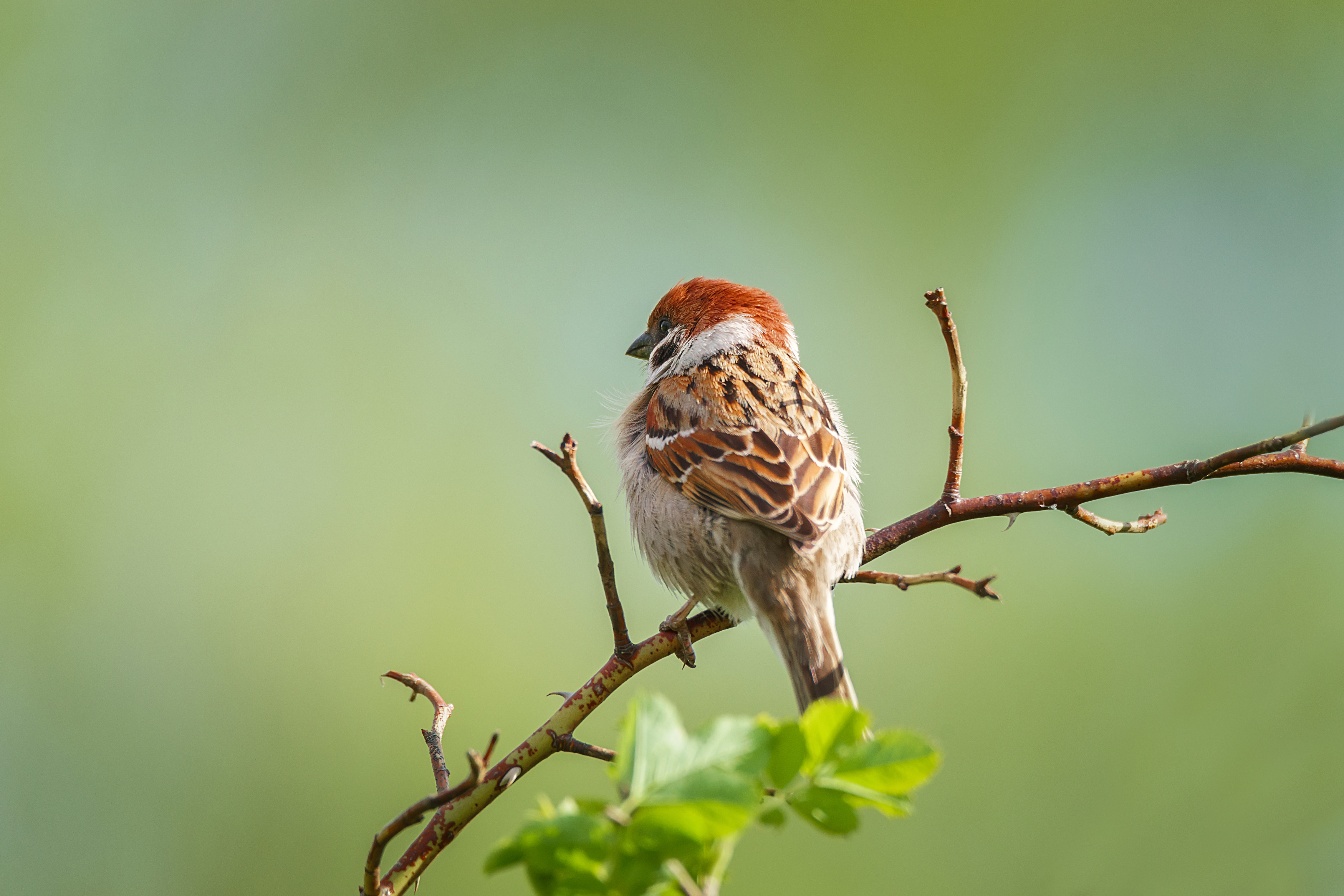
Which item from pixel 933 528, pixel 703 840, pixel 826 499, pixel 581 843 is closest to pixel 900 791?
pixel 703 840

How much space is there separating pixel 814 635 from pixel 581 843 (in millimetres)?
2226

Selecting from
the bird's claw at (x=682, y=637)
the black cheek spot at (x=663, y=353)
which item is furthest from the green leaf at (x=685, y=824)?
the black cheek spot at (x=663, y=353)

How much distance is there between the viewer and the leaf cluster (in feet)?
3.55

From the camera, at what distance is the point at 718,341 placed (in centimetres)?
506

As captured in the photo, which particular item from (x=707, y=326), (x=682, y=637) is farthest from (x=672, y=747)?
(x=707, y=326)

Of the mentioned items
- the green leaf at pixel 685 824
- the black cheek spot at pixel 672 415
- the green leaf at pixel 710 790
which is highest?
the black cheek spot at pixel 672 415

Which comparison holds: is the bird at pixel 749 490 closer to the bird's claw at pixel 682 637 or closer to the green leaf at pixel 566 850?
the bird's claw at pixel 682 637

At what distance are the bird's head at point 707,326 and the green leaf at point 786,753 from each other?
3.78m

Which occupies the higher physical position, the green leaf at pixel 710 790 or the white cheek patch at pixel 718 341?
the white cheek patch at pixel 718 341

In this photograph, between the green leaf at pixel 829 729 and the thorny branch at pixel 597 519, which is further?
the thorny branch at pixel 597 519

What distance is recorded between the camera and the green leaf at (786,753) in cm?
113

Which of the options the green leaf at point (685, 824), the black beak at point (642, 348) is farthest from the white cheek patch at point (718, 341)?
the green leaf at point (685, 824)

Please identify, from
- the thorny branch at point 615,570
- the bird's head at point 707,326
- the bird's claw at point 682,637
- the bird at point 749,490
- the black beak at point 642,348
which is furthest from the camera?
the black beak at point 642,348

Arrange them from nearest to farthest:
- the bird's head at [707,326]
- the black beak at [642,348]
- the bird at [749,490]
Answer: the bird at [749,490] → the bird's head at [707,326] → the black beak at [642,348]
